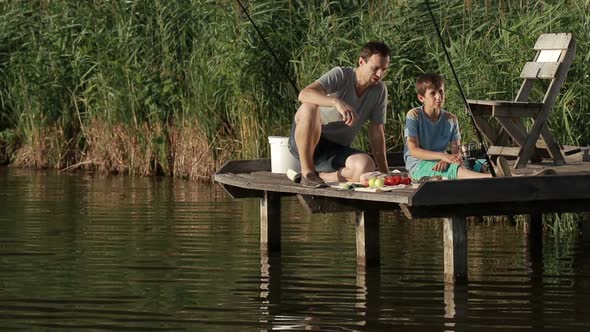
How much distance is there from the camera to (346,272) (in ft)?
37.8

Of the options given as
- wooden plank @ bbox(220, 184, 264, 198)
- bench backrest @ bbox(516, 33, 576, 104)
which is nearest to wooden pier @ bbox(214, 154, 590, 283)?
wooden plank @ bbox(220, 184, 264, 198)

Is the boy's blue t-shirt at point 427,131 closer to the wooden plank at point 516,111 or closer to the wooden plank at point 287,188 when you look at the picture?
the wooden plank at point 516,111

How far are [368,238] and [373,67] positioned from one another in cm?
111

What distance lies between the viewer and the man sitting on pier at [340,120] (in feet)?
37.6

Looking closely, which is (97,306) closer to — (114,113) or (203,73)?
(203,73)

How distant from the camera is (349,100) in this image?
463 inches

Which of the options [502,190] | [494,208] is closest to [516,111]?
[494,208]

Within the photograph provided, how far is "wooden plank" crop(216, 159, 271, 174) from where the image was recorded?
1284 centimetres

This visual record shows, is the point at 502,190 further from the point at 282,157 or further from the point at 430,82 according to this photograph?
the point at 282,157

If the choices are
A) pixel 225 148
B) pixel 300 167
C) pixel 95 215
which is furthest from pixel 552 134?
pixel 225 148

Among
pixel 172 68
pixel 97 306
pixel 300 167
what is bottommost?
pixel 97 306

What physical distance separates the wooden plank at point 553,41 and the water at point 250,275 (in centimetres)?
141

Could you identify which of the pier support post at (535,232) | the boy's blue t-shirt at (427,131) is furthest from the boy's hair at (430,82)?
the pier support post at (535,232)

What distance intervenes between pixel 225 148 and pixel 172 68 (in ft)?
3.80
